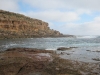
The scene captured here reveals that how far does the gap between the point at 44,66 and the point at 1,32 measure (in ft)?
250

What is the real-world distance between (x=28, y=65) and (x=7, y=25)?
8725cm

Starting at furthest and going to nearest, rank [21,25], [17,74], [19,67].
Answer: [21,25] → [19,67] → [17,74]

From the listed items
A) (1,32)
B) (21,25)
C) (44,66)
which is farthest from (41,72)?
(21,25)

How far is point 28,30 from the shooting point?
108 m

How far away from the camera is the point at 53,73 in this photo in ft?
35.5

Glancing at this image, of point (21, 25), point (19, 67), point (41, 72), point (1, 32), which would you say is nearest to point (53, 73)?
point (41, 72)

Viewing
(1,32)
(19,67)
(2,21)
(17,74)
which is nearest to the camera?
(17,74)

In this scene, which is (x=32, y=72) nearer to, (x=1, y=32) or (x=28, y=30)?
(x=1, y=32)

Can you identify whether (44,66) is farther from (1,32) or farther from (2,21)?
(2,21)

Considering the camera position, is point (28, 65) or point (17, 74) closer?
point (17, 74)

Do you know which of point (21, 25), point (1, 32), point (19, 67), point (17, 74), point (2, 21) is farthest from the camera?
point (21, 25)

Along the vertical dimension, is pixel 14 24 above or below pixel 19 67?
above

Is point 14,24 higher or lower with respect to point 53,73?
higher

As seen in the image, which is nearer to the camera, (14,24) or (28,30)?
(14,24)
